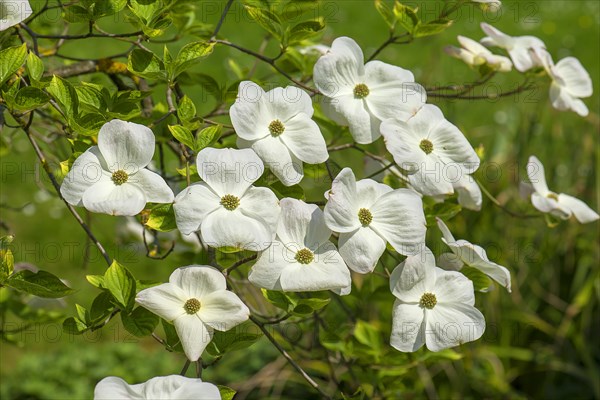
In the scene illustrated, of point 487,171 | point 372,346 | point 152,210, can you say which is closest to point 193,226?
point 152,210

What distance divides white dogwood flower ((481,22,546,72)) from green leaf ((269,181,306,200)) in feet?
Result: 1.68

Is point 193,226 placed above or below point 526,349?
above

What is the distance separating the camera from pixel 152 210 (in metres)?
0.88

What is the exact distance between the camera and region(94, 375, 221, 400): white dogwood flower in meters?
0.77

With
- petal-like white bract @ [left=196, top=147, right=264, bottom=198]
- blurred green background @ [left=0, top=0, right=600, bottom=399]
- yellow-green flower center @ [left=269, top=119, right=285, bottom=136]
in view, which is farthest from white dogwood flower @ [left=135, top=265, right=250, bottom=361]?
blurred green background @ [left=0, top=0, right=600, bottom=399]

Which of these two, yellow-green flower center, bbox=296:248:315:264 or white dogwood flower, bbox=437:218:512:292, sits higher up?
yellow-green flower center, bbox=296:248:315:264

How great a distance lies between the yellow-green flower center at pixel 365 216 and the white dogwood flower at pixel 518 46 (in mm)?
504

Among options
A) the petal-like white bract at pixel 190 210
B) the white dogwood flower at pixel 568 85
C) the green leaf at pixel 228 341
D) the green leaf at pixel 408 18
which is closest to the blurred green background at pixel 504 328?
the white dogwood flower at pixel 568 85

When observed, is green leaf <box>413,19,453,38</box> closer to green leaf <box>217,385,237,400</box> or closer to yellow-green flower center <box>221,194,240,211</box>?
yellow-green flower center <box>221,194,240,211</box>

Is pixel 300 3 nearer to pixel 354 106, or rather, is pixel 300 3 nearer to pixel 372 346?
pixel 354 106

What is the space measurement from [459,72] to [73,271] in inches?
100

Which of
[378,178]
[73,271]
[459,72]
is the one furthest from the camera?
[459,72]

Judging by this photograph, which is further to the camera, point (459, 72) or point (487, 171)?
point (459, 72)

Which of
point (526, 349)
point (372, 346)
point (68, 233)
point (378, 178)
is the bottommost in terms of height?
point (68, 233)
